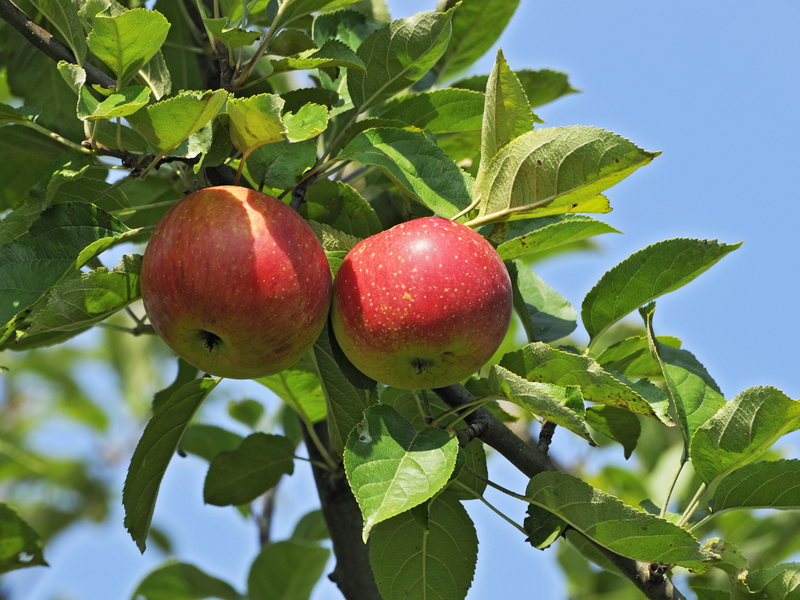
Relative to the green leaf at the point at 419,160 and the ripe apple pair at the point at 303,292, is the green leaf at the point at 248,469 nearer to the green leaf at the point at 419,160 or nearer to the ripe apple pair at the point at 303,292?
the ripe apple pair at the point at 303,292

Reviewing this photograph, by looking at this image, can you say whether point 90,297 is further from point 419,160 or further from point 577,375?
point 577,375

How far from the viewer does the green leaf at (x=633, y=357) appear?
1.73 metres

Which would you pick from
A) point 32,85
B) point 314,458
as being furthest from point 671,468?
A: point 32,85

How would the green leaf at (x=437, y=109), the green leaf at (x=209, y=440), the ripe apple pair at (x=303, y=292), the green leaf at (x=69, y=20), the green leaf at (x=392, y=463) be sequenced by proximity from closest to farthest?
1. the green leaf at (x=392, y=463)
2. the ripe apple pair at (x=303, y=292)
3. the green leaf at (x=69, y=20)
4. the green leaf at (x=437, y=109)
5. the green leaf at (x=209, y=440)

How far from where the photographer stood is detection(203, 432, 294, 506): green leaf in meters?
2.04

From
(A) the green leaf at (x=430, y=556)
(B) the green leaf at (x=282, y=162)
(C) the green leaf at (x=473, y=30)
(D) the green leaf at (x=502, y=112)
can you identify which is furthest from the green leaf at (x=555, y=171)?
(C) the green leaf at (x=473, y=30)

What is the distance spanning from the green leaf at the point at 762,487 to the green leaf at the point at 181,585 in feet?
5.58

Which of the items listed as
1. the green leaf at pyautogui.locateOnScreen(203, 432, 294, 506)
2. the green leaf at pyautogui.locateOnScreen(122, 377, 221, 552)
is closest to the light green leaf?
the green leaf at pyautogui.locateOnScreen(203, 432, 294, 506)

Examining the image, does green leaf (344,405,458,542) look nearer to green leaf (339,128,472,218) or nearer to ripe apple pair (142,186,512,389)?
ripe apple pair (142,186,512,389)

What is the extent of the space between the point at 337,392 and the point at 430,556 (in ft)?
1.38

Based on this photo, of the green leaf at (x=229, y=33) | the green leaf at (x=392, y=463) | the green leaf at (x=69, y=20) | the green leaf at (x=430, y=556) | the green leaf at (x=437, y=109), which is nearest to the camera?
the green leaf at (x=392, y=463)

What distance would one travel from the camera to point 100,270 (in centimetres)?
132

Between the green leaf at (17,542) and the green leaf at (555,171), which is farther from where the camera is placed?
the green leaf at (17,542)

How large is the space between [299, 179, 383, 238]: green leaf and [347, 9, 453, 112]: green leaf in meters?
0.23
